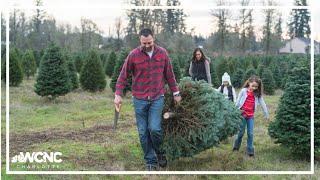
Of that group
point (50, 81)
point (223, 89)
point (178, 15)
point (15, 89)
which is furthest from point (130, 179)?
point (15, 89)

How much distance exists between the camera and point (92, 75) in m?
15.4

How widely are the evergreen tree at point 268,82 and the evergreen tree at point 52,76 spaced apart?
7.84 meters

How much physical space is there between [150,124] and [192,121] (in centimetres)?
48

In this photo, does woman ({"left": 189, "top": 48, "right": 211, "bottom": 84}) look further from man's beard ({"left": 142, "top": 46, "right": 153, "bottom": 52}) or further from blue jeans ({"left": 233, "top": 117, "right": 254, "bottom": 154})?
man's beard ({"left": 142, "top": 46, "right": 153, "bottom": 52})

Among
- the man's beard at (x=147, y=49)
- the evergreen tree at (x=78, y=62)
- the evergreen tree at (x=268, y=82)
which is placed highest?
the man's beard at (x=147, y=49)

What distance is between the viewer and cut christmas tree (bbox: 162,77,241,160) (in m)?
5.10

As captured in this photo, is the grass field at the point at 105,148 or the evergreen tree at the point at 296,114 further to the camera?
the evergreen tree at the point at 296,114

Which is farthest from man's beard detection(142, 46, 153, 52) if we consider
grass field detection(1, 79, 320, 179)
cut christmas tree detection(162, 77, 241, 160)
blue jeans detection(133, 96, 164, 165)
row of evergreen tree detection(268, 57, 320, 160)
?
row of evergreen tree detection(268, 57, 320, 160)

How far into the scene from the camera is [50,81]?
41.0ft

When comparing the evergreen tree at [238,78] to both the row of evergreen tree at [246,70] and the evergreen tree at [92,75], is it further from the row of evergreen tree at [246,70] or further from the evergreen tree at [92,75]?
Result: the evergreen tree at [92,75]

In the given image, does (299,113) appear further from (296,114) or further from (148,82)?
(148,82)

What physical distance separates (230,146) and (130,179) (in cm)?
236

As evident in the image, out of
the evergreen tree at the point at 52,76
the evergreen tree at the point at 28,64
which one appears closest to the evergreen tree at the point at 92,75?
the evergreen tree at the point at 52,76

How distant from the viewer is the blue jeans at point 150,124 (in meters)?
4.88
